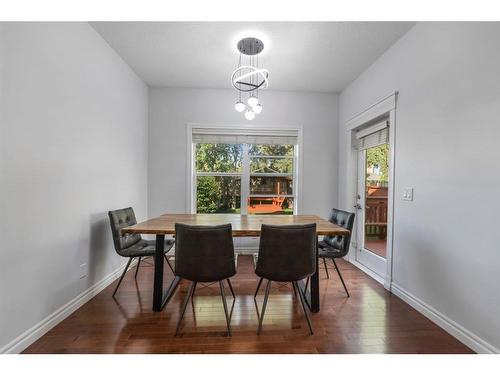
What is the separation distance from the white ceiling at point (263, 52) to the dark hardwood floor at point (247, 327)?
2.72 m

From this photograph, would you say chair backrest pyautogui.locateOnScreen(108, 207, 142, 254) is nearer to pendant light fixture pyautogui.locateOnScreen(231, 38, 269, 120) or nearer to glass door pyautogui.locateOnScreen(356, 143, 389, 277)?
pendant light fixture pyautogui.locateOnScreen(231, 38, 269, 120)

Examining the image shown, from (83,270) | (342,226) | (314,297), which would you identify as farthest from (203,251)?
(342,226)

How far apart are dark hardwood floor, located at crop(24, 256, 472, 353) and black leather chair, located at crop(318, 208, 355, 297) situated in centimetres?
44

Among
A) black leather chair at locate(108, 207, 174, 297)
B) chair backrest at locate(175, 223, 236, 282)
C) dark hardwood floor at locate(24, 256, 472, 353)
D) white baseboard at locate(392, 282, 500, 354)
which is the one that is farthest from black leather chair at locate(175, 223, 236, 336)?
white baseboard at locate(392, 282, 500, 354)

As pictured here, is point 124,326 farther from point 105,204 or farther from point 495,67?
point 495,67

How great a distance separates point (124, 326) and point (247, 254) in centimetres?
216

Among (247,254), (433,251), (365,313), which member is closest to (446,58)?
(433,251)

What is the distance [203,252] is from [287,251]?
2.11ft

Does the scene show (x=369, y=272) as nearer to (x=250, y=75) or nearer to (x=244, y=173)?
(x=244, y=173)

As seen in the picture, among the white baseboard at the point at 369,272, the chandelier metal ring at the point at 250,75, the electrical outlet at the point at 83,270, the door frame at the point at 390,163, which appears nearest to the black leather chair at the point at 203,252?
the electrical outlet at the point at 83,270

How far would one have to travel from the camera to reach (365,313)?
6.77 ft

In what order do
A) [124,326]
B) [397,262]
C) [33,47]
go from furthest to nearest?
[397,262] < [124,326] < [33,47]

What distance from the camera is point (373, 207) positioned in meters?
3.17

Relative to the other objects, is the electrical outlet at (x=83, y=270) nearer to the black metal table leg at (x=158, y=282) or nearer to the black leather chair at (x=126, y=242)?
the black leather chair at (x=126, y=242)
